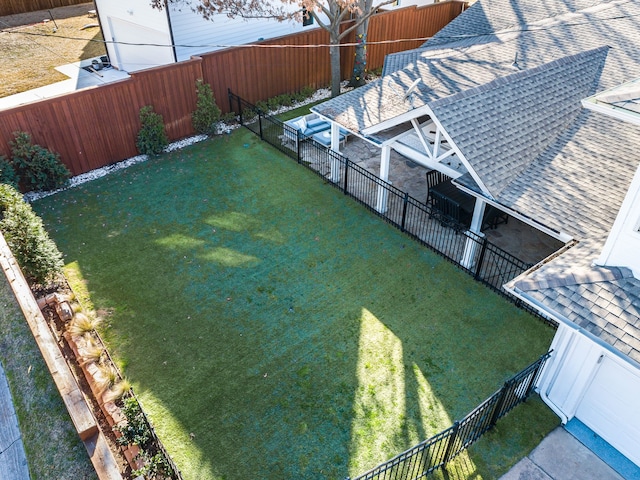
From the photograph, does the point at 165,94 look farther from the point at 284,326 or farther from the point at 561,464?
the point at 561,464

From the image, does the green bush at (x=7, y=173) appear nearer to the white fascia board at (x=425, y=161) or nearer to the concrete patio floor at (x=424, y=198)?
the concrete patio floor at (x=424, y=198)

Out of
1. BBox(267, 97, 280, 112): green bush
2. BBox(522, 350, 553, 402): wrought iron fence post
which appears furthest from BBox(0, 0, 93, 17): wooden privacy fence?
BBox(522, 350, 553, 402): wrought iron fence post

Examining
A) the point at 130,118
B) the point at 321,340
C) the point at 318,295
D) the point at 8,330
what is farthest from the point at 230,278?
the point at 130,118

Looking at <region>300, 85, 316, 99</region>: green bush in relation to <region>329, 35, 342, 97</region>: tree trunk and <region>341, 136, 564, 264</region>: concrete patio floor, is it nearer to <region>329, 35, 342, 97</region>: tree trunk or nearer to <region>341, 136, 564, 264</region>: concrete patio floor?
<region>329, 35, 342, 97</region>: tree trunk

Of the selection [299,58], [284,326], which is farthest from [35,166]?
[299,58]

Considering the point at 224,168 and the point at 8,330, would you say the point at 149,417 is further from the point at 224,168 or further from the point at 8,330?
the point at 224,168

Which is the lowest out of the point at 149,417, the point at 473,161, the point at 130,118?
the point at 149,417
